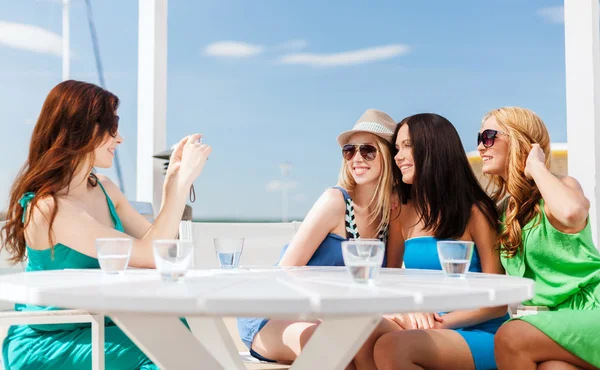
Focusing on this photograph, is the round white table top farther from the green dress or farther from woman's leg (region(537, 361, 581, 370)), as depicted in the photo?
the green dress

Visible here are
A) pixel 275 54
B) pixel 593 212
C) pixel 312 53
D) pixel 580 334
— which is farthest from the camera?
pixel 312 53

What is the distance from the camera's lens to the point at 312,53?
27781 mm

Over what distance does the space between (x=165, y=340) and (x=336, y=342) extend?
38 centimetres

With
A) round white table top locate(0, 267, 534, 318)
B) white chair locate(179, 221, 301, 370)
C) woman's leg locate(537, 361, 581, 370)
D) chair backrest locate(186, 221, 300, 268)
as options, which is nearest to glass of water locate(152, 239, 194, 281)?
round white table top locate(0, 267, 534, 318)

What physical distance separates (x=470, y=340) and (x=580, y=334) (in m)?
0.37

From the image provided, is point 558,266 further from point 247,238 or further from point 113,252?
point 247,238

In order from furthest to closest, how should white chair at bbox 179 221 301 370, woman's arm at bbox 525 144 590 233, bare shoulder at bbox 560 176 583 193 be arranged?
1. white chair at bbox 179 221 301 370
2. bare shoulder at bbox 560 176 583 193
3. woman's arm at bbox 525 144 590 233

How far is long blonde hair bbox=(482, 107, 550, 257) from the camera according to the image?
8.72 feet

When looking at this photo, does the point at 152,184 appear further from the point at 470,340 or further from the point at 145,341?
the point at 145,341

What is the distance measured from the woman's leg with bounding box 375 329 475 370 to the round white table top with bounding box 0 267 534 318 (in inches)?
23.3

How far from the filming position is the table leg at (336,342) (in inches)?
59.1

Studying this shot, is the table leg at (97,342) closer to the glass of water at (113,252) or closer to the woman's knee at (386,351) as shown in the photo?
the glass of water at (113,252)

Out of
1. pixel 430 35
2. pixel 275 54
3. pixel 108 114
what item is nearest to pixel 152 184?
pixel 108 114

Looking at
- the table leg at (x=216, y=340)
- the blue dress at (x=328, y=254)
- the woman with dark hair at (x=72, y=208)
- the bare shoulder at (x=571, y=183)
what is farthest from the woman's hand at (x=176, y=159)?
the bare shoulder at (x=571, y=183)
